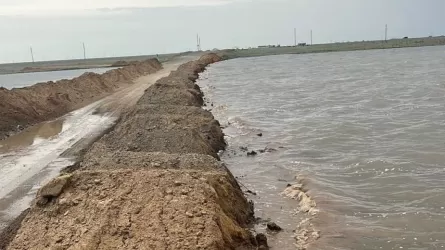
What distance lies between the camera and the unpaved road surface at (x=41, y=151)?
10.2 meters

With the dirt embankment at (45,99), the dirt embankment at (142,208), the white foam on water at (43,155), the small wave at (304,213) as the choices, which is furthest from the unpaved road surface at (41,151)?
the small wave at (304,213)

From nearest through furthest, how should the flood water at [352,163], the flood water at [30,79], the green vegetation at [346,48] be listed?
1. the flood water at [352,163]
2. the flood water at [30,79]
3. the green vegetation at [346,48]

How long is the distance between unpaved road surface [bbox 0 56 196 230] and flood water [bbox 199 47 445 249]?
4.58 metres

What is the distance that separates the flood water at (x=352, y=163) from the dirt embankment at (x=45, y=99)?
322 inches

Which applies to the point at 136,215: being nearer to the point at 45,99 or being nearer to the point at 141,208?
the point at 141,208

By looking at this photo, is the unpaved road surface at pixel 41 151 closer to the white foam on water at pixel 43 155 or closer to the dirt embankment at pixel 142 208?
the white foam on water at pixel 43 155

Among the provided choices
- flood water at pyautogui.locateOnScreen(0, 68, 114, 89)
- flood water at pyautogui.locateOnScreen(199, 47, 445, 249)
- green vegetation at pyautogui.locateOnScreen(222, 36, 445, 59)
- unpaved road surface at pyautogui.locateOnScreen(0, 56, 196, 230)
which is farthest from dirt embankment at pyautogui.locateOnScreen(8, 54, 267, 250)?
green vegetation at pyautogui.locateOnScreen(222, 36, 445, 59)

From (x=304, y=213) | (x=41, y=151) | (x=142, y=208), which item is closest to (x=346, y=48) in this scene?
(x=41, y=151)

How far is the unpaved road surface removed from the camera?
33.5 ft

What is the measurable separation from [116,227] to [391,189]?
695 centimetres

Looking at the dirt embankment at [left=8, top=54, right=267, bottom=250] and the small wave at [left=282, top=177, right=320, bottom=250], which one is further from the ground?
the dirt embankment at [left=8, top=54, right=267, bottom=250]

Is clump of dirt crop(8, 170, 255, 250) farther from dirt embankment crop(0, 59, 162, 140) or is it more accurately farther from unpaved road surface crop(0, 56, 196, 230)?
dirt embankment crop(0, 59, 162, 140)

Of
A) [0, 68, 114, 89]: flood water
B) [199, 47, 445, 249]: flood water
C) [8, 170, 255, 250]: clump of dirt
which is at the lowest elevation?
[0, 68, 114, 89]: flood water

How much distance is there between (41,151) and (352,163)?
9.09 meters
